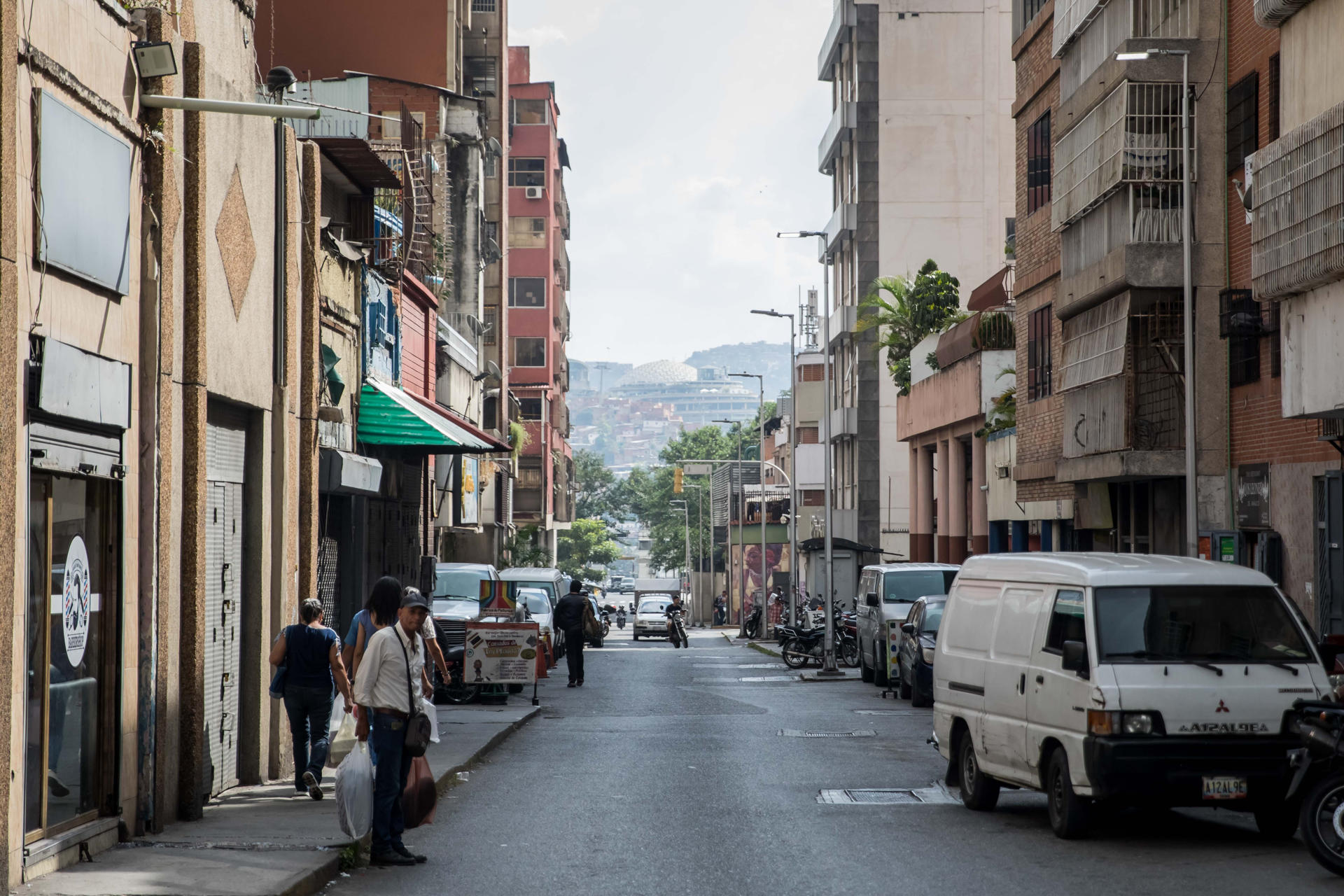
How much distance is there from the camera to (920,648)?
2659 centimetres

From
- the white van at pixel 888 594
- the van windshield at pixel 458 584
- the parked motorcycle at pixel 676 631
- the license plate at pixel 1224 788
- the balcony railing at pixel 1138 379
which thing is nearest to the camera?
the license plate at pixel 1224 788

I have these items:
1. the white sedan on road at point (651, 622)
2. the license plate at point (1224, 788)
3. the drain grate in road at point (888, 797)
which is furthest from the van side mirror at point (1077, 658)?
the white sedan on road at point (651, 622)

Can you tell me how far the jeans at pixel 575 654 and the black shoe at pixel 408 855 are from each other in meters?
20.5

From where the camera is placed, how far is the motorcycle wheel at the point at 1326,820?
10.4 metres

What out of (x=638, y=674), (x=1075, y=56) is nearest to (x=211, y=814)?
(x=1075, y=56)

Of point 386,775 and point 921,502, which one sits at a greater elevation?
point 921,502

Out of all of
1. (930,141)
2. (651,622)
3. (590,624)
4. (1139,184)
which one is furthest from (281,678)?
(651,622)

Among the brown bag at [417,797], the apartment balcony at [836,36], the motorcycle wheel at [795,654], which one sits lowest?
the motorcycle wheel at [795,654]

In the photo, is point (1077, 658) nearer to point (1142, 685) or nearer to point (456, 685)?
point (1142, 685)

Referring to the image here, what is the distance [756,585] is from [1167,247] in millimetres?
78055

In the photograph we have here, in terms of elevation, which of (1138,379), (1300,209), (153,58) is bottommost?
(1138,379)

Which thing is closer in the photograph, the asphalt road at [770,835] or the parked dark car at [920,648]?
the asphalt road at [770,835]

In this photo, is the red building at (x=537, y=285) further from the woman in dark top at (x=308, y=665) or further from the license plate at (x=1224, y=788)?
the license plate at (x=1224, y=788)

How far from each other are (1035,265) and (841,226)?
29452 mm
